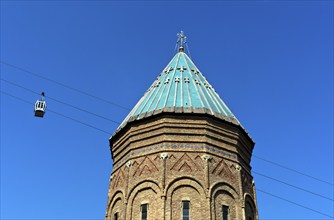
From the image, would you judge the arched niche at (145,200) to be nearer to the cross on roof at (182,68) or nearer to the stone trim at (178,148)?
the stone trim at (178,148)

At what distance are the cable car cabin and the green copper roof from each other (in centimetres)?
577

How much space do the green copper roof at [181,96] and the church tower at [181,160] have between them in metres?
0.05

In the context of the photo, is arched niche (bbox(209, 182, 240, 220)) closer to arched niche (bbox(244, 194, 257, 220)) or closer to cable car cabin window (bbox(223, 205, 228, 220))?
cable car cabin window (bbox(223, 205, 228, 220))

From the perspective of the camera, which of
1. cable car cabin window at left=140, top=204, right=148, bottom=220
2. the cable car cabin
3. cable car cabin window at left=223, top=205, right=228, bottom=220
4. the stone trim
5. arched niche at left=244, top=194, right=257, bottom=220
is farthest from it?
arched niche at left=244, top=194, right=257, bottom=220

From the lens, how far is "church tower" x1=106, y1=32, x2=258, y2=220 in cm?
2092

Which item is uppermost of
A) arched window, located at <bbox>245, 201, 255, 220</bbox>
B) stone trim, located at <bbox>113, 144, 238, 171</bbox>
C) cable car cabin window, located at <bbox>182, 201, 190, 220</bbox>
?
stone trim, located at <bbox>113, 144, 238, 171</bbox>

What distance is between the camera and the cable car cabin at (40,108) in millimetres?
19062

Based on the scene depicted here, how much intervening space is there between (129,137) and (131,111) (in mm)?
2512

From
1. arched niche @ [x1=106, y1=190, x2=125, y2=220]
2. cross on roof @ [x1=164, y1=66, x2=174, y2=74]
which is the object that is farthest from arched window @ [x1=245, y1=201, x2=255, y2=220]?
cross on roof @ [x1=164, y1=66, x2=174, y2=74]

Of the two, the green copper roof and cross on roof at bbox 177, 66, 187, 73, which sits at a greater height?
cross on roof at bbox 177, 66, 187, 73

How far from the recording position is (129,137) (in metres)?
23.6

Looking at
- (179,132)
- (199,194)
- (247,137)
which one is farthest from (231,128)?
(199,194)

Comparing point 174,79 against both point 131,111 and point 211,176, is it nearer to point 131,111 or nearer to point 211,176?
point 131,111

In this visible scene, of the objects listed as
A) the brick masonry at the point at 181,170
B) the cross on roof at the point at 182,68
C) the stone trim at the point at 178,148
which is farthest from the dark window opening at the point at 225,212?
the cross on roof at the point at 182,68
